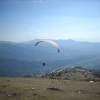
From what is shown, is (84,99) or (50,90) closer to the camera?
(84,99)

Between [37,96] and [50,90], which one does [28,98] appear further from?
[50,90]

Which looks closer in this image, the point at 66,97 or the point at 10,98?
the point at 10,98

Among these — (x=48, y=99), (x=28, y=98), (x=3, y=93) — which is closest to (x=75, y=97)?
Answer: (x=48, y=99)

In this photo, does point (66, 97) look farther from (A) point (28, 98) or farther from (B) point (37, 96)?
(A) point (28, 98)

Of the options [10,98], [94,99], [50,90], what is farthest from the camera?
[50,90]

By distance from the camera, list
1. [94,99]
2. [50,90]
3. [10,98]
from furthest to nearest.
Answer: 1. [50,90]
2. [94,99]
3. [10,98]

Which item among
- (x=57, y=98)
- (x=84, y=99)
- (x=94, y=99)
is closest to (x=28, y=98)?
(x=57, y=98)

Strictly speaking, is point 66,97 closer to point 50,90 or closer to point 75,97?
point 75,97

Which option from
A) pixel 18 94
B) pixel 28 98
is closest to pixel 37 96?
pixel 28 98
